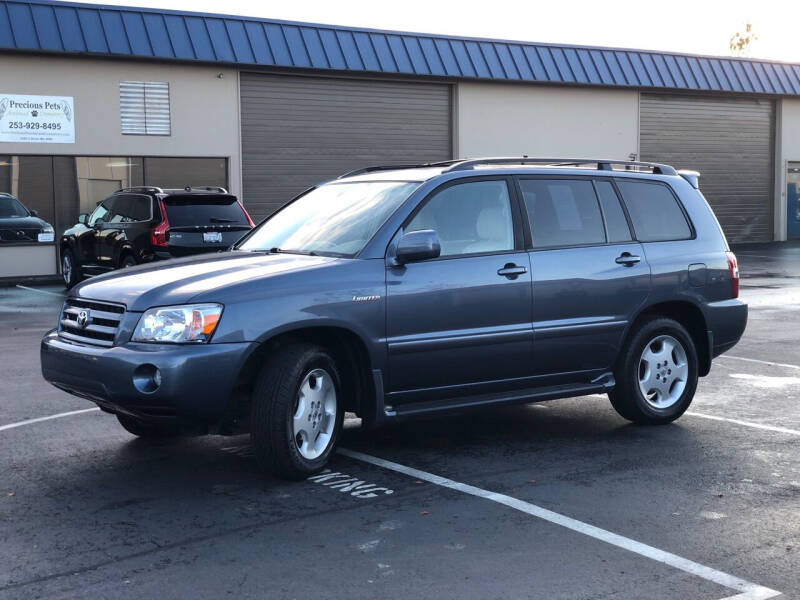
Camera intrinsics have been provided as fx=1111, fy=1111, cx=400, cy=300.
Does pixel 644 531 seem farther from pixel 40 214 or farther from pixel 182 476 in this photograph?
pixel 40 214

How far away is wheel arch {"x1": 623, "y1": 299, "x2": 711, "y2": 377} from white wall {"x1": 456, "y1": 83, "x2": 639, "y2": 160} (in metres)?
19.6

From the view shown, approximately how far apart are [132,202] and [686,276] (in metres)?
11.5

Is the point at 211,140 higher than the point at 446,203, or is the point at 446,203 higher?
the point at 211,140

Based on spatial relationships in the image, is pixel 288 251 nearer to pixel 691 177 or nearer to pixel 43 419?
pixel 43 419

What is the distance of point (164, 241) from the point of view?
53.6ft

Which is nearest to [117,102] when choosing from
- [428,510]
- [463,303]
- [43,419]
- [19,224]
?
[19,224]

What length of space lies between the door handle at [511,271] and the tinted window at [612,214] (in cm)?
93

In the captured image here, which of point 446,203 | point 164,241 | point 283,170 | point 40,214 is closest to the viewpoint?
point 446,203

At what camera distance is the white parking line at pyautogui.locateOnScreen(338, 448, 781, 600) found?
4.54 m

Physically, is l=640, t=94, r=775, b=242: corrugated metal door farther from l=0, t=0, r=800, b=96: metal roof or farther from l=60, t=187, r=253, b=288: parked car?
l=60, t=187, r=253, b=288: parked car

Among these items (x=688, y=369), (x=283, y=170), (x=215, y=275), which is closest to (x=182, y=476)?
(x=215, y=275)

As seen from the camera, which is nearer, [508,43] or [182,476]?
[182,476]

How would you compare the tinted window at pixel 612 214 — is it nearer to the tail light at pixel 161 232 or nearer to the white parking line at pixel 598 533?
the white parking line at pixel 598 533

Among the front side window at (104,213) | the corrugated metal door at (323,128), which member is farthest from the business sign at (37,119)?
the front side window at (104,213)
